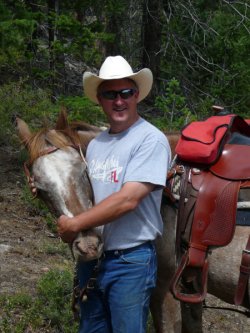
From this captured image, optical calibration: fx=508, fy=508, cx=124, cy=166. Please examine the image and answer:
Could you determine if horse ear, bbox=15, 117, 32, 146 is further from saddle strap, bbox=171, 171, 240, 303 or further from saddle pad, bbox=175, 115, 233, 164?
saddle strap, bbox=171, 171, 240, 303

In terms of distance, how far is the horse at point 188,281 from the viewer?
114 inches

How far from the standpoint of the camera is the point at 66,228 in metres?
2.48

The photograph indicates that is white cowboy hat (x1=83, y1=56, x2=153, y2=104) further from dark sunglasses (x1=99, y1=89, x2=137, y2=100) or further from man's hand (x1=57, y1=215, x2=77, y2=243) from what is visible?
man's hand (x1=57, y1=215, x2=77, y2=243)

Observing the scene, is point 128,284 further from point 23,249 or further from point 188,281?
point 23,249

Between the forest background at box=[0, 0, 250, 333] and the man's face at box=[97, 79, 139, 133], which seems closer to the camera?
the man's face at box=[97, 79, 139, 133]

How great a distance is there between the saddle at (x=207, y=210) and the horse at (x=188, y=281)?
4 centimetres

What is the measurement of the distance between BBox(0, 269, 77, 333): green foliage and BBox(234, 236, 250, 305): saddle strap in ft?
4.79

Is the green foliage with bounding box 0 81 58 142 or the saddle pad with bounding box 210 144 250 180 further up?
the saddle pad with bounding box 210 144 250 180

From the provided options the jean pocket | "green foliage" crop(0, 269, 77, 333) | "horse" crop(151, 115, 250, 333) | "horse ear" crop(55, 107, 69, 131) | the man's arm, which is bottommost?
"green foliage" crop(0, 269, 77, 333)

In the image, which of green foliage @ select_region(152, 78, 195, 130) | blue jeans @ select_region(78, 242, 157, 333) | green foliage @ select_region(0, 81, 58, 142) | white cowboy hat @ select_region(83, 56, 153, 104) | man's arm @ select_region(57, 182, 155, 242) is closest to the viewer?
man's arm @ select_region(57, 182, 155, 242)

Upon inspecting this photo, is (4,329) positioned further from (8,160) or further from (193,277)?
(8,160)

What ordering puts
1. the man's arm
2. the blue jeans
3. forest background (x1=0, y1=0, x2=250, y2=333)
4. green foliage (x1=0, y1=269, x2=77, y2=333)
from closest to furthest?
the man's arm → the blue jeans → green foliage (x1=0, y1=269, x2=77, y2=333) → forest background (x1=0, y1=0, x2=250, y2=333)

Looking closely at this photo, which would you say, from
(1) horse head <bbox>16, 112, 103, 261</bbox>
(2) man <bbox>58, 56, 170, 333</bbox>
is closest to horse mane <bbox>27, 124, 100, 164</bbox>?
(1) horse head <bbox>16, 112, 103, 261</bbox>

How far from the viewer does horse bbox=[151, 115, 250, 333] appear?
9.51 ft
